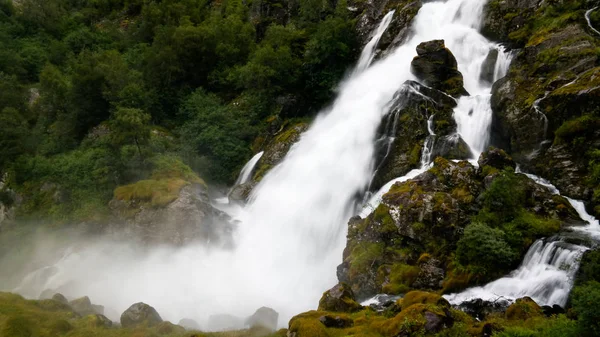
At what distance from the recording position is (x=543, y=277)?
12633mm

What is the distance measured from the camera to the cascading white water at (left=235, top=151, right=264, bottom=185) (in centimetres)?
3052

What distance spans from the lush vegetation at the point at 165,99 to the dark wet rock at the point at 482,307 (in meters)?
21.8

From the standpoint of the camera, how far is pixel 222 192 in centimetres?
3134

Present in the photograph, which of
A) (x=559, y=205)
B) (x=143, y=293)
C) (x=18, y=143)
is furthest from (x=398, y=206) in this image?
(x=18, y=143)

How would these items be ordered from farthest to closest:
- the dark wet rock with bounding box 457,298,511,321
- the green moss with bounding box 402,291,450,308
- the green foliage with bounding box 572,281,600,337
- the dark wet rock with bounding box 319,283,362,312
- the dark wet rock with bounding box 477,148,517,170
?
the dark wet rock with bounding box 477,148,517,170, the dark wet rock with bounding box 319,283,362,312, the dark wet rock with bounding box 457,298,511,321, the green moss with bounding box 402,291,450,308, the green foliage with bounding box 572,281,600,337

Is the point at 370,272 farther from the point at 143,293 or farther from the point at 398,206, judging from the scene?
the point at 143,293

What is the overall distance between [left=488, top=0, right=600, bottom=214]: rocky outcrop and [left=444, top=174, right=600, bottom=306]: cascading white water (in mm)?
3452

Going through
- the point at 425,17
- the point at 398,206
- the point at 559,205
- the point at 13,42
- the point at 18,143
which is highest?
the point at 13,42

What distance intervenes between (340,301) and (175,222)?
45.1 ft

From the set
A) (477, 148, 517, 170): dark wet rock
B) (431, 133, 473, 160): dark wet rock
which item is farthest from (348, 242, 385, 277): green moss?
(431, 133, 473, 160): dark wet rock

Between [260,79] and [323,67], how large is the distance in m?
5.69

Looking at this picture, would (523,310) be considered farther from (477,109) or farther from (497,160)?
(477,109)

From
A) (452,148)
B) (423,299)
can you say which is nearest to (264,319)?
(423,299)

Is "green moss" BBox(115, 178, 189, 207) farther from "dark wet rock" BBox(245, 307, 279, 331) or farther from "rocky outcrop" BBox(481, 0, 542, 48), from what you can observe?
"rocky outcrop" BBox(481, 0, 542, 48)
